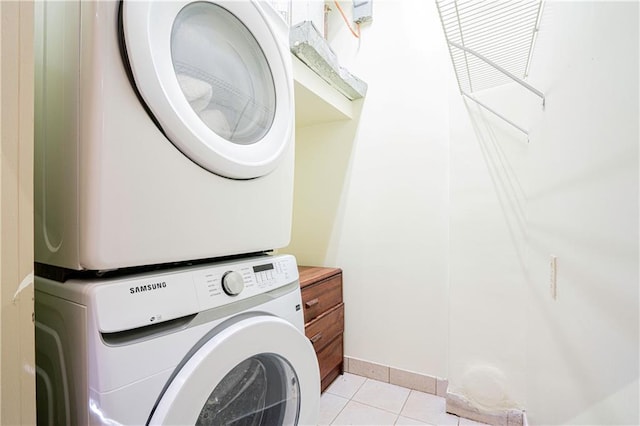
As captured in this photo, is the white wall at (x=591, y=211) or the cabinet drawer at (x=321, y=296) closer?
the white wall at (x=591, y=211)

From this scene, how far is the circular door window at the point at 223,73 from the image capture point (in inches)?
28.5

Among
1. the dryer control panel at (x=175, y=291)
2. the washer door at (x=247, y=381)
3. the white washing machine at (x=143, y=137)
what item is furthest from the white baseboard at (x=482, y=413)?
the white washing machine at (x=143, y=137)

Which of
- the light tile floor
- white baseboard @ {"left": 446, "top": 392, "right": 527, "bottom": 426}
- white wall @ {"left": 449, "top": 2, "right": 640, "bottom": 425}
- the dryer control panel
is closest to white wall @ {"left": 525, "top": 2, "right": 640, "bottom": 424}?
white wall @ {"left": 449, "top": 2, "right": 640, "bottom": 425}

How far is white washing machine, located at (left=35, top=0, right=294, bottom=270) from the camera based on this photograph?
0.54 metres

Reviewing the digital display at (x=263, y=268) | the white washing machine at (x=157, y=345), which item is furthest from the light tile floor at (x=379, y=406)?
the digital display at (x=263, y=268)

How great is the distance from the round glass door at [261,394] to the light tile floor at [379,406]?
804mm

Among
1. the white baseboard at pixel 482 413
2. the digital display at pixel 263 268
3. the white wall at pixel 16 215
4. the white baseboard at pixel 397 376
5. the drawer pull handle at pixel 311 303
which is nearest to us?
the white wall at pixel 16 215

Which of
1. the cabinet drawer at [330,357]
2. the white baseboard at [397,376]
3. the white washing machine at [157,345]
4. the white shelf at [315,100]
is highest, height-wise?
the white shelf at [315,100]

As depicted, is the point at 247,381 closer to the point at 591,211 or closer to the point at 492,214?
the point at 591,211

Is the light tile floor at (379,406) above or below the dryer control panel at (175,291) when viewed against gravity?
below

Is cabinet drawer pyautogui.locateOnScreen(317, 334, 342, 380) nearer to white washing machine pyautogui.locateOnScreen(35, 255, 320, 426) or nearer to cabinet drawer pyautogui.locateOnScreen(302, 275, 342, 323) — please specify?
cabinet drawer pyautogui.locateOnScreen(302, 275, 342, 323)

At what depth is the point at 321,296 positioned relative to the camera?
1.75 m

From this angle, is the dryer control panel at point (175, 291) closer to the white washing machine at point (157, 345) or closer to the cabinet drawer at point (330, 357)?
the white washing machine at point (157, 345)

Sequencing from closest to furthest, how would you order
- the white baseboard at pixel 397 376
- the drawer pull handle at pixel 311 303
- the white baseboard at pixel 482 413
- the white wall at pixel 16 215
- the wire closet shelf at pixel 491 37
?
the white wall at pixel 16 215
the wire closet shelf at pixel 491 37
the white baseboard at pixel 482 413
the drawer pull handle at pixel 311 303
the white baseboard at pixel 397 376
